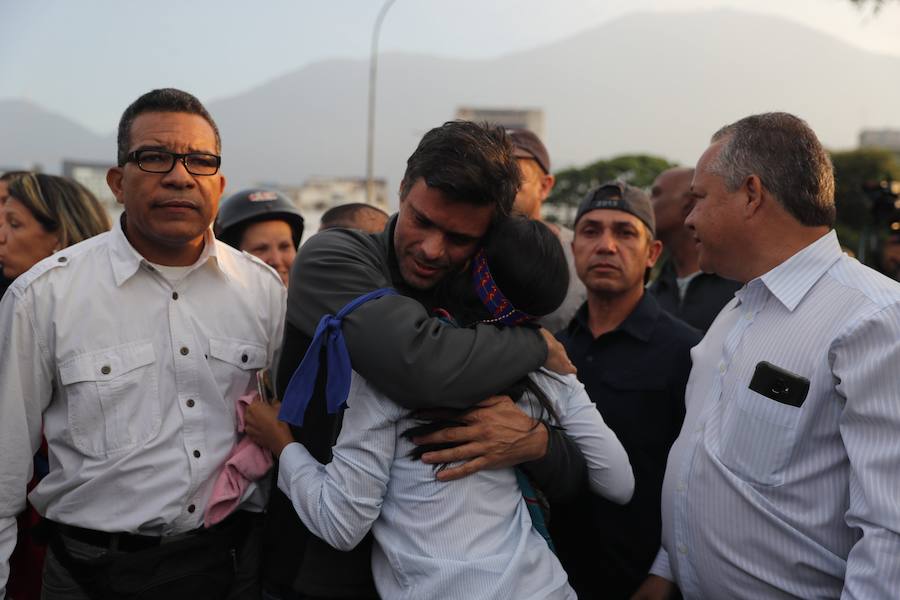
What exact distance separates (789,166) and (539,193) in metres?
2.05

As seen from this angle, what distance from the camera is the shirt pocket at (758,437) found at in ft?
6.05

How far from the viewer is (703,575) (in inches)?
81.2

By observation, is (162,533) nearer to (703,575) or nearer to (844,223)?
(703,575)

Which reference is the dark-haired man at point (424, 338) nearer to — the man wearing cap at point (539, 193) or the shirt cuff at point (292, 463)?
the shirt cuff at point (292, 463)

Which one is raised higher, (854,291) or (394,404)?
(854,291)

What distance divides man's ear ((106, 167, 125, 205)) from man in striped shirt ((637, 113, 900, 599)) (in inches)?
73.7

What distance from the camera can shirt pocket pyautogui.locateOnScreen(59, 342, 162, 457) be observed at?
2025mm

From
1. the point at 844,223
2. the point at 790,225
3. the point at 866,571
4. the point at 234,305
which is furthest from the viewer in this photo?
the point at 844,223

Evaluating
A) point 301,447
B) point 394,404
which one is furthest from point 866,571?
point 301,447

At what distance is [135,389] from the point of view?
2078mm

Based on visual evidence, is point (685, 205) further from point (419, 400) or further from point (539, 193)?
point (419, 400)

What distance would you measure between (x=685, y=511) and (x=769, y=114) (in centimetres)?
127

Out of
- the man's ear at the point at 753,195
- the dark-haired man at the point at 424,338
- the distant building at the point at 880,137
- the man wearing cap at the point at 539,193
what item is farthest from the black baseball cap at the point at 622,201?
the distant building at the point at 880,137

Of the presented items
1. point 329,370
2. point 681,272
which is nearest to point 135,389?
point 329,370
